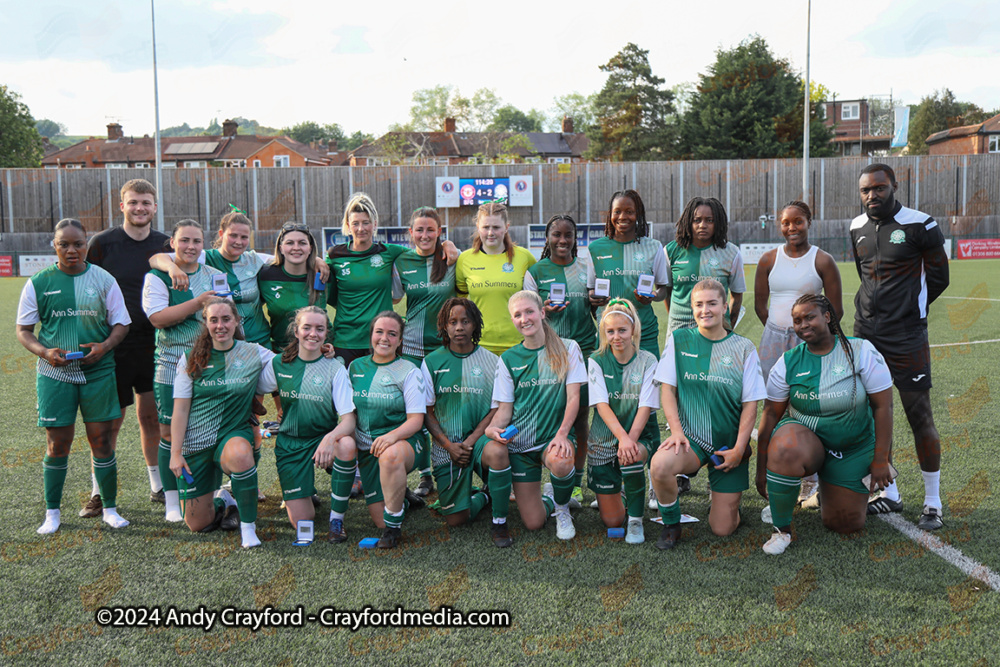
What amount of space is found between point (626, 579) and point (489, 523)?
45.6 inches

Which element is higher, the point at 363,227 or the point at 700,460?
the point at 363,227

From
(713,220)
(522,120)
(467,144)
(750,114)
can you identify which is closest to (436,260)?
(713,220)

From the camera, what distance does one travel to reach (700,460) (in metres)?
4.53

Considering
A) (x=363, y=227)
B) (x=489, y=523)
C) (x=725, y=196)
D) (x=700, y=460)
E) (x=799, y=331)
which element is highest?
(x=725, y=196)

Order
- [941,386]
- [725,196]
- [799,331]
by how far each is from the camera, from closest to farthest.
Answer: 1. [799,331]
2. [941,386]
3. [725,196]

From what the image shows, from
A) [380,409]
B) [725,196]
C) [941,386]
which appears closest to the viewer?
[380,409]

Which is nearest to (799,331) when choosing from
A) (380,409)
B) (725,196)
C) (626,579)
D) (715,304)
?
(715,304)

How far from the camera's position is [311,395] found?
186 inches

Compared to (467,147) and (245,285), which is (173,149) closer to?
(467,147)

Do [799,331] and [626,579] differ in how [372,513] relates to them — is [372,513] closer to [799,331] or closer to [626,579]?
[626,579]

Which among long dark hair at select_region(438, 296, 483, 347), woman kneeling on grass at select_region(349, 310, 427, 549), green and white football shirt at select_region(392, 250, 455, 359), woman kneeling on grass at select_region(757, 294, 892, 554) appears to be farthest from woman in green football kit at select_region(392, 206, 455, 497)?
woman kneeling on grass at select_region(757, 294, 892, 554)

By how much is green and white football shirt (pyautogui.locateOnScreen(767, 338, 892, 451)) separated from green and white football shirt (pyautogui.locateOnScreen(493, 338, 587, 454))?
129 cm

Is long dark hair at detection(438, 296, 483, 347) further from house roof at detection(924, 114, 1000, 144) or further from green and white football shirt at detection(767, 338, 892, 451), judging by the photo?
house roof at detection(924, 114, 1000, 144)

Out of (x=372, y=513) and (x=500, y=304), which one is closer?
(x=372, y=513)
